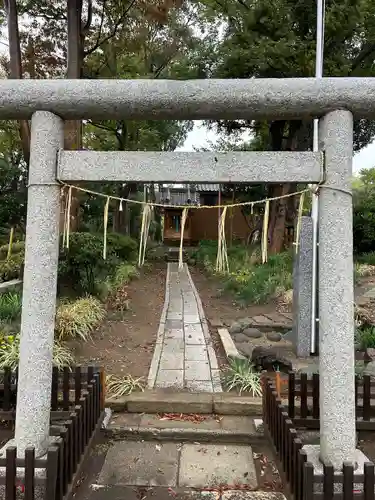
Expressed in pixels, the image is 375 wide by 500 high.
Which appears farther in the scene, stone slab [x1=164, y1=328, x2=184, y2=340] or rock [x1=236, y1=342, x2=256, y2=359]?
stone slab [x1=164, y1=328, x2=184, y2=340]

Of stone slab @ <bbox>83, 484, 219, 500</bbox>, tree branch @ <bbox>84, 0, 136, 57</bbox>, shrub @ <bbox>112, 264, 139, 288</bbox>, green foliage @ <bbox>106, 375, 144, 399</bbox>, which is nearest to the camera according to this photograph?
stone slab @ <bbox>83, 484, 219, 500</bbox>

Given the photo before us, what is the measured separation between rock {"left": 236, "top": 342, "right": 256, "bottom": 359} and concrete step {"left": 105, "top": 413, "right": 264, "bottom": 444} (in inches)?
71.1

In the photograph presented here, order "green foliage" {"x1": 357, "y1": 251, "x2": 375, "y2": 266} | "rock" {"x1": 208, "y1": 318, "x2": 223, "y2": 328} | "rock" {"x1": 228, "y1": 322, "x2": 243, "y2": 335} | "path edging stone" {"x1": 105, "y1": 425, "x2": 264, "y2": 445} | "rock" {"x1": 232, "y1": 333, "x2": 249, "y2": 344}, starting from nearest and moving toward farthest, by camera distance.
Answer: "path edging stone" {"x1": 105, "y1": 425, "x2": 264, "y2": 445}
"rock" {"x1": 232, "y1": 333, "x2": 249, "y2": 344}
"rock" {"x1": 228, "y1": 322, "x2": 243, "y2": 335}
"rock" {"x1": 208, "y1": 318, "x2": 223, "y2": 328}
"green foliage" {"x1": 357, "y1": 251, "x2": 375, "y2": 266}

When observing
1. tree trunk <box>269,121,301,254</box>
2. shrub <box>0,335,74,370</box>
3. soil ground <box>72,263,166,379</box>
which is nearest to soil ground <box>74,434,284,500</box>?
shrub <box>0,335,74,370</box>

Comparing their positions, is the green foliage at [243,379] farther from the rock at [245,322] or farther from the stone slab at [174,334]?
the rock at [245,322]

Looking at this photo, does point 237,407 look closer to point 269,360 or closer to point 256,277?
point 269,360

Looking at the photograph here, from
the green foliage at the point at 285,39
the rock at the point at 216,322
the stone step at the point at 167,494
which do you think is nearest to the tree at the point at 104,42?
the green foliage at the point at 285,39

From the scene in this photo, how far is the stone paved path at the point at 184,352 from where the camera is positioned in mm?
5840

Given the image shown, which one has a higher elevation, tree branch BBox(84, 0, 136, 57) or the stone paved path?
tree branch BBox(84, 0, 136, 57)

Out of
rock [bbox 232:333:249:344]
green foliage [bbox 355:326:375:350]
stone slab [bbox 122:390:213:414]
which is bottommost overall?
stone slab [bbox 122:390:213:414]

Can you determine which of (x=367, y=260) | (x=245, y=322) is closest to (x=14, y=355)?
(x=245, y=322)

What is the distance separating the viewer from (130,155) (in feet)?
Answer: 11.0

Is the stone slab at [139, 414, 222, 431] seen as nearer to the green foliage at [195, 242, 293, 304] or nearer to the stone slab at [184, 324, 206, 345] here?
the stone slab at [184, 324, 206, 345]

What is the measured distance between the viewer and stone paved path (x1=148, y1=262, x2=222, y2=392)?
5840 mm
